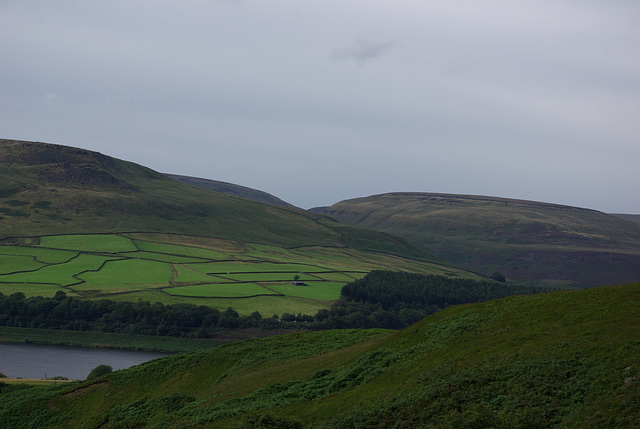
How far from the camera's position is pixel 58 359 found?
112m

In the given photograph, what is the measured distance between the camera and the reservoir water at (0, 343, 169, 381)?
330 ft

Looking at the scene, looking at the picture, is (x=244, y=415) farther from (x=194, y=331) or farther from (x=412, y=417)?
(x=194, y=331)

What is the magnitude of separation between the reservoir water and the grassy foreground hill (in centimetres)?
3918

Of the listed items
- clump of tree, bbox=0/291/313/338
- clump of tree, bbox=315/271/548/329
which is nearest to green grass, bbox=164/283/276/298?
clump of tree, bbox=0/291/313/338

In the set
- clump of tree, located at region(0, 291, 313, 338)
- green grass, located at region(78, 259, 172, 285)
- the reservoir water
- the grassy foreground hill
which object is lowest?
the reservoir water

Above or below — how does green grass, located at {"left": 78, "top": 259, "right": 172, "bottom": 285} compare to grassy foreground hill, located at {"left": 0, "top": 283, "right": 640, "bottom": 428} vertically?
below

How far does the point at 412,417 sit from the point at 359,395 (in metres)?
8.12

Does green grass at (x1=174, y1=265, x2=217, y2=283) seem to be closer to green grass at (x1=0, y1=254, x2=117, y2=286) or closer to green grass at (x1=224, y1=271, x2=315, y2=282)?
green grass at (x1=224, y1=271, x2=315, y2=282)

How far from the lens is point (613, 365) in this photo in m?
29.5

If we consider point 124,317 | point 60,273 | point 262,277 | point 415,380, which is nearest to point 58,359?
point 124,317

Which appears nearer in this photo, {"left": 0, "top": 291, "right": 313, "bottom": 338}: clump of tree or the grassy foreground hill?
the grassy foreground hill

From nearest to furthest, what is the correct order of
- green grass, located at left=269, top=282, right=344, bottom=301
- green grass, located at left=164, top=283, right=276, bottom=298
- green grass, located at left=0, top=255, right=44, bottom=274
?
green grass, located at left=164, top=283, right=276, bottom=298 → green grass, located at left=269, top=282, right=344, bottom=301 → green grass, located at left=0, top=255, right=44, bottom=274

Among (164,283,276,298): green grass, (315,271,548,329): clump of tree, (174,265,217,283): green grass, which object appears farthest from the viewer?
(174,265,217,283): green grass

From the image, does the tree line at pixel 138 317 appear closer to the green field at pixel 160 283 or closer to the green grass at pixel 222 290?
the green field at pixel 160 283
